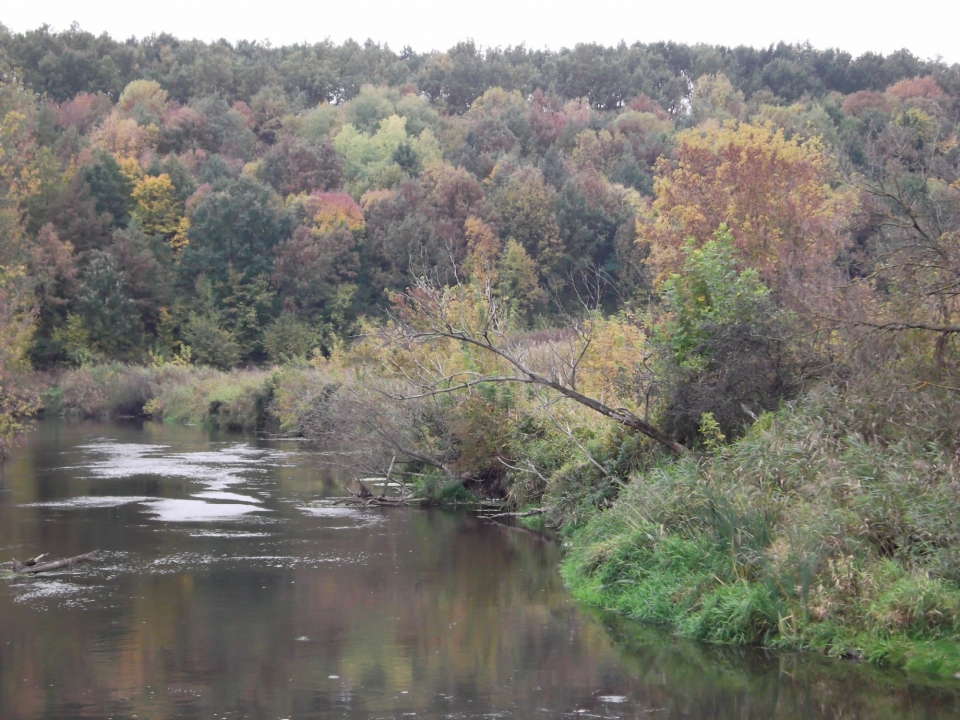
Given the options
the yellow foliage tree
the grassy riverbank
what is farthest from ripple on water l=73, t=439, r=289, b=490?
the yellow foliage tree

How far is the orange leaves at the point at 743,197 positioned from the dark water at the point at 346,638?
624 inches

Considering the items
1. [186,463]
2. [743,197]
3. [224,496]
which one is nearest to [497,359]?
[224,496]

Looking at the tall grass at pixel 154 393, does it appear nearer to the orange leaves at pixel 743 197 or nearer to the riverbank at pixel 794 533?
the orange leaves at pixel 743 197

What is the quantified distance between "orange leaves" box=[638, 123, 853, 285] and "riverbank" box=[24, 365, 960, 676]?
Answer: 14.9m

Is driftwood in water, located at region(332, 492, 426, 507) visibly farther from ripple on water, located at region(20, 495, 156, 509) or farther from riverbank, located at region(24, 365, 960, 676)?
riverbank, located at region(24, 365, 960, 676)

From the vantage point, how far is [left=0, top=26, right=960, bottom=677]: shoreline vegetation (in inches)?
554

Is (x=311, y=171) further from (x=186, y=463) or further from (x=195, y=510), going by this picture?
(x=195, y=510)

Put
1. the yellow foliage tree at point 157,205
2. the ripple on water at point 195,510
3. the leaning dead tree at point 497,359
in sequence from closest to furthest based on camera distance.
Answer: the leaning dead tree at point 497,359
the ripple on water at point 195,510
the yellow foliage tree at point 157,205

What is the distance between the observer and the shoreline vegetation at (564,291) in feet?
46.2

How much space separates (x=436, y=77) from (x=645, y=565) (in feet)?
325

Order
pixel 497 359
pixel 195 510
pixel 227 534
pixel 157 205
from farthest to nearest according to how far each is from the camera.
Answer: pixel 157 205
pixel 497 359
pixel 195 510
pixel 227 534

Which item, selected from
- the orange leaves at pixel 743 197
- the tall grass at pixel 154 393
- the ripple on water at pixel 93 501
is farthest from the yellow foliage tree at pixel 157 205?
the ripple on water at pixel 93 501

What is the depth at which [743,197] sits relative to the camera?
→ 36.5 metres

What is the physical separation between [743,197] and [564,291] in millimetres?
36552
